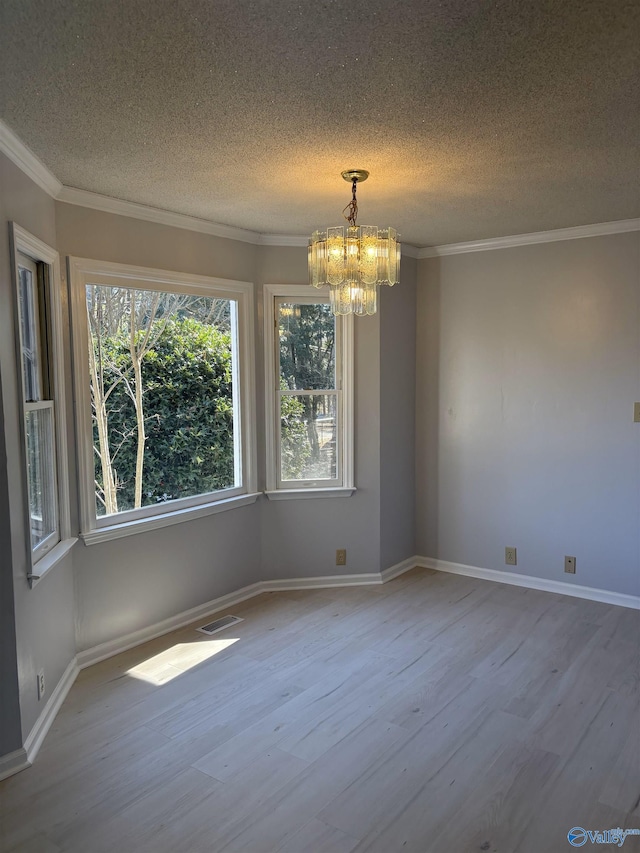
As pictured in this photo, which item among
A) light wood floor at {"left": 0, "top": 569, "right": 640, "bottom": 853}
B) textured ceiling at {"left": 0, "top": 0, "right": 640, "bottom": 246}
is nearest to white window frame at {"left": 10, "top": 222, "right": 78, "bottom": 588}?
textured ceiling at {"left": 0, "top": 0, "right": 640, "bottom": 246}

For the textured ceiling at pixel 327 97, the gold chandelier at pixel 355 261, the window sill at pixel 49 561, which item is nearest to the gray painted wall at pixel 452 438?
the window sill at pixel 49 561

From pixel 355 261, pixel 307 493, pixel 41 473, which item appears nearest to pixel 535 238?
pixel 355 261

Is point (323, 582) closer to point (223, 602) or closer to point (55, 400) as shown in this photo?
point (223, 602)

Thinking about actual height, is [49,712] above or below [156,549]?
below

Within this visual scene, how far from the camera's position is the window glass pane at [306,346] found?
4.33 meters

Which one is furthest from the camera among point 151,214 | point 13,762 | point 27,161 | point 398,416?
point 398,416

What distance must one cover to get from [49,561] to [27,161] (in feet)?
5.80

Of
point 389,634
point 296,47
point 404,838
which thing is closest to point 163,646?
point 389,634

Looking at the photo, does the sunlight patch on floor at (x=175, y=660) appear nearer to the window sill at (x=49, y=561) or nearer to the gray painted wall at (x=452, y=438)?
the gray painted wall at (x=452, y=438)

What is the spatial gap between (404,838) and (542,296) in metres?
3.44

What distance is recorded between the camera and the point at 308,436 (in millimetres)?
4430

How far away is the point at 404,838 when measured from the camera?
81.7 inches

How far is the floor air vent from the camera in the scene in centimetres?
374

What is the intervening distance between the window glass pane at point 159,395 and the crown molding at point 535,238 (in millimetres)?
1709
